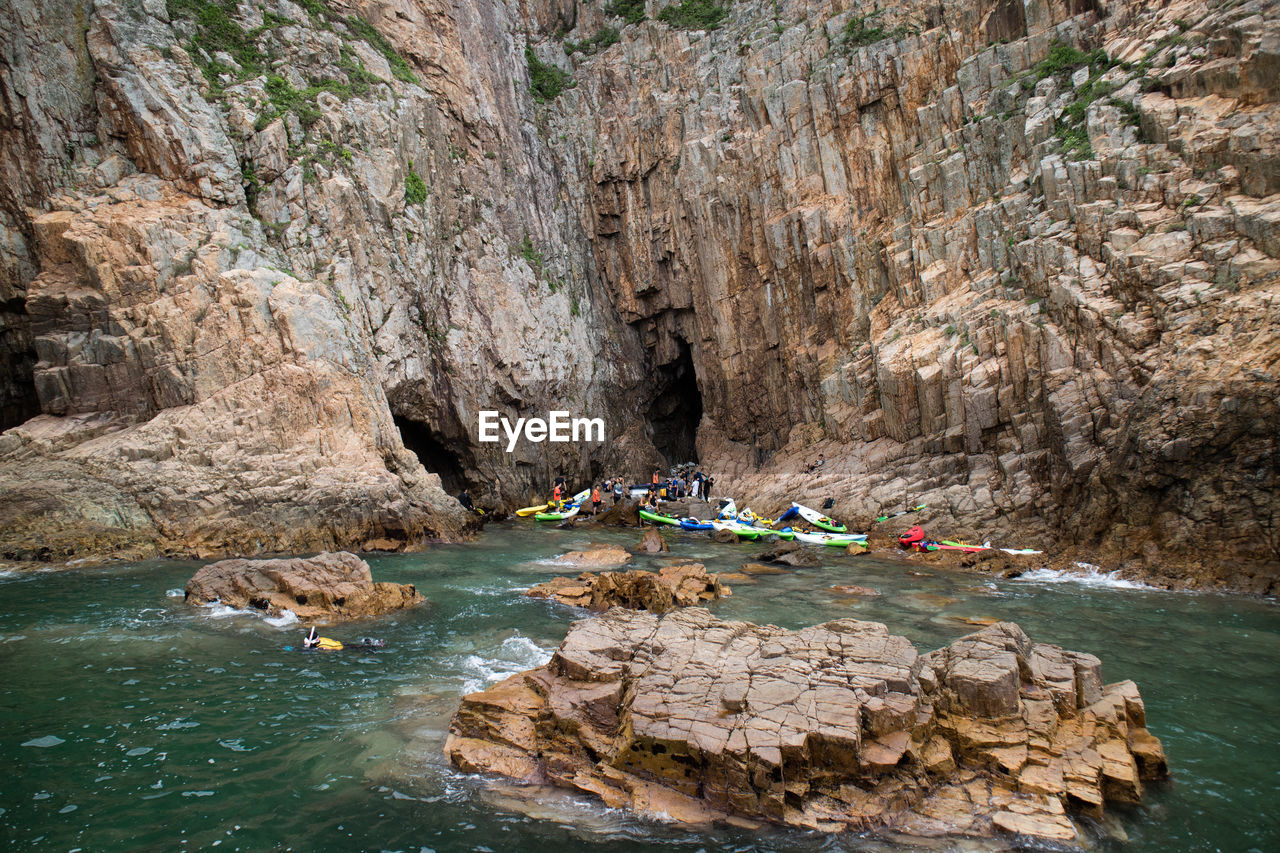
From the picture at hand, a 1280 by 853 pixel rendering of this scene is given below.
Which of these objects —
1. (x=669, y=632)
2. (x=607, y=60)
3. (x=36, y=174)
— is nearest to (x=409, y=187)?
(x=36, y=174)

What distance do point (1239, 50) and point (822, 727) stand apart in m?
22.6

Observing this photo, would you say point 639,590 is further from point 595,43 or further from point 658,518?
point 595,43

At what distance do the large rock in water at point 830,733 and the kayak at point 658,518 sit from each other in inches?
764

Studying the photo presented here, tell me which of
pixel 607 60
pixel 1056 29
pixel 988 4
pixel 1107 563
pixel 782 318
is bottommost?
pixel 1107 563

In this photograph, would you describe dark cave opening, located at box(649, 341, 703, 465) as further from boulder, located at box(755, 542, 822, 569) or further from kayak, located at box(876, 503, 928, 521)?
boulder, located at box(755, 542, 822, 569)

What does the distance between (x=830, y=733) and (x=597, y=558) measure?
14301 mm

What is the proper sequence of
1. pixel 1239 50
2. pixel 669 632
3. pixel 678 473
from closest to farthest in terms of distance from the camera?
pixel 669 632
pixel 1239 50
pixel 678 473

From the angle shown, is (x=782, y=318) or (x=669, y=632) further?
(x=782, y=318)

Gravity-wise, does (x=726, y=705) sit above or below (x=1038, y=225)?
below

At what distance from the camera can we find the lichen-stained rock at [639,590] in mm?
15188

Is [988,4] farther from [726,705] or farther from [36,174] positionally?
[36,174]

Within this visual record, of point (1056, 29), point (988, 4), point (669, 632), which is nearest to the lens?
point (669, 632)

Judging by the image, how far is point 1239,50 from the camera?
19.3 meters

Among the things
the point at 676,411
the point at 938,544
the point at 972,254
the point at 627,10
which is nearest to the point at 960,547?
the point at 938,544
